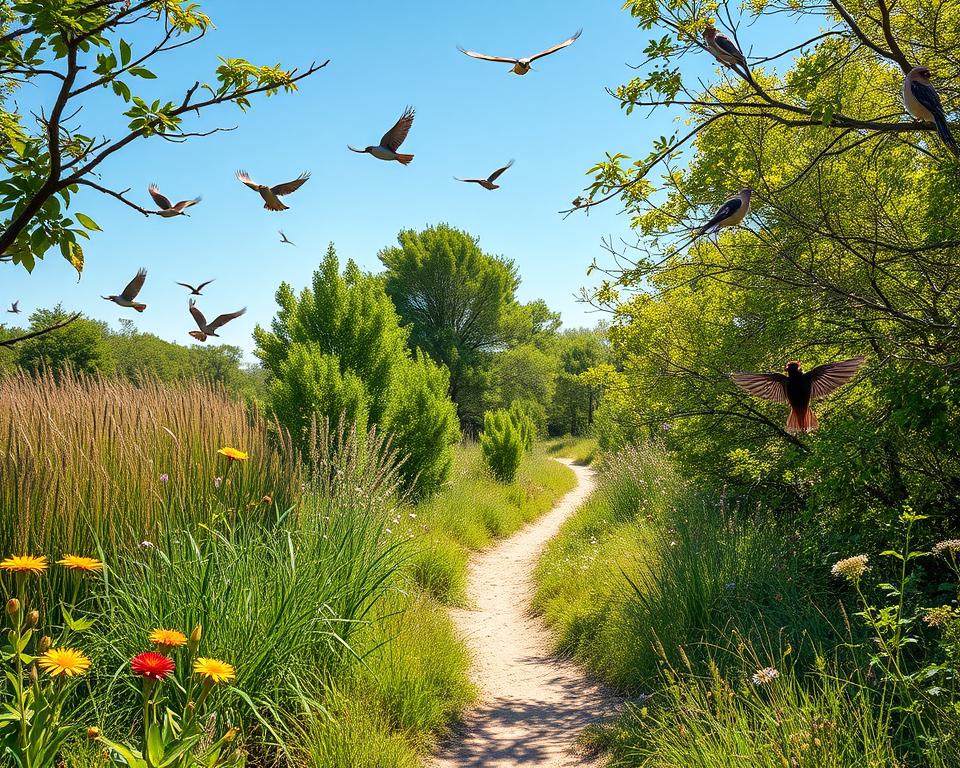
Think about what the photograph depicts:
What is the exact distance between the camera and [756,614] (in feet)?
14.8

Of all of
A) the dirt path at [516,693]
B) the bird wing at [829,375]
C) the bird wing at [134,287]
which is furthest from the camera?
the dirt path at [516,693]

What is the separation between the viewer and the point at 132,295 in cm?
308

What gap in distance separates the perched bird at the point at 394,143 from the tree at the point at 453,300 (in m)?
24.8

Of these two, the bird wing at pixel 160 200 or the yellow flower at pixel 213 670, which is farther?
the bird wing at pixel 160 200

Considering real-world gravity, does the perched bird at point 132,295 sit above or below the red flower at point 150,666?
above

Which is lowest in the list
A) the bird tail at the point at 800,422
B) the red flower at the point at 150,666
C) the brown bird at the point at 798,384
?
the red flower at the point at 150,666

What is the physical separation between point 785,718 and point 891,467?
7.37 ft

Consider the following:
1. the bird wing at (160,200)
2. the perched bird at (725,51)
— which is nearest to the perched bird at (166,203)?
the bird wing at (160,200)

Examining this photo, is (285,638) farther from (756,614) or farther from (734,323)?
(734,323)

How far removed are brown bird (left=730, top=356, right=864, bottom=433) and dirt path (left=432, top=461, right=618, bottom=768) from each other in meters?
2.70

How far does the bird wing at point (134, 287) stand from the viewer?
10.0ft

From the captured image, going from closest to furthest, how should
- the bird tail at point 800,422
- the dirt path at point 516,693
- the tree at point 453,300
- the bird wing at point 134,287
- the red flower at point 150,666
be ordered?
the red flower at point 150,666, the bird tail at point 800,422, the bird wing at point 134,287, the dirt path at point 516,693, the tree at point 453,300

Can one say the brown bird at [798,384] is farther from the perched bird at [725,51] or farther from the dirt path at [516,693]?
the dirt path at [516,693]

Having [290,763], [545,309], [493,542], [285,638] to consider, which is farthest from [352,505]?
[545,309]
